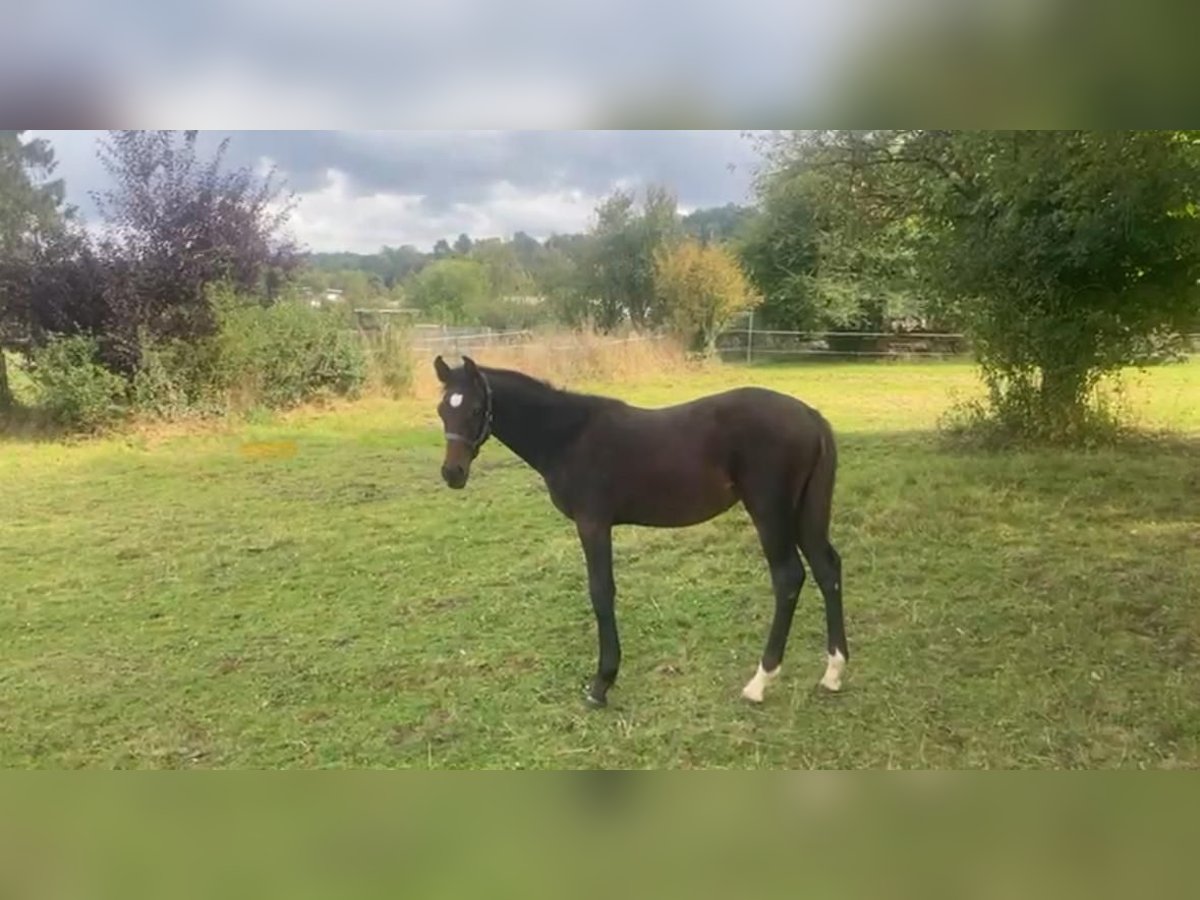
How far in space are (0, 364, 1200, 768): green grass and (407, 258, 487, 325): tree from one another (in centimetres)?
26

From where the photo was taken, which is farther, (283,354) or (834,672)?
(283,354)

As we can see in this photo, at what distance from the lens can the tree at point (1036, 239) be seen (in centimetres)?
241

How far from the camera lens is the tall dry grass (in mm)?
2445

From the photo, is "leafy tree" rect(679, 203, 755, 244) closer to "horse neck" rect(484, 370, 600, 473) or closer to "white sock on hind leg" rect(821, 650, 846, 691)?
"horse neck" rect(484, 370, 600, 473)

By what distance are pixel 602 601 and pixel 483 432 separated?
1.73ft

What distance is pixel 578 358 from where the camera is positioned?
8.13ft

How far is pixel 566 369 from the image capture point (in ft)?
8.08

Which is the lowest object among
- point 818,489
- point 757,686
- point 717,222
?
point 757,686

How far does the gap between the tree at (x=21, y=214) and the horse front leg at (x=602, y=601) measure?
155 cm

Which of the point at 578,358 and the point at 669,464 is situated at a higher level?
the point at 578,358

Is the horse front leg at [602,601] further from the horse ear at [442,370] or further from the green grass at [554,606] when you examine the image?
the horse ear at [442,370]

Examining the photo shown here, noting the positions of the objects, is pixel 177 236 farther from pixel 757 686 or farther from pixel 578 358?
pixel 757 686

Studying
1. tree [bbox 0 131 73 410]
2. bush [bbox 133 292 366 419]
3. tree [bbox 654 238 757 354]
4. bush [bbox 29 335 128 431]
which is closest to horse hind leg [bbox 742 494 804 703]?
tree [bbox 654 238 757 354]

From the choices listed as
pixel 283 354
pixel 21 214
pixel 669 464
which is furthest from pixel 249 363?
pixel 669 464
